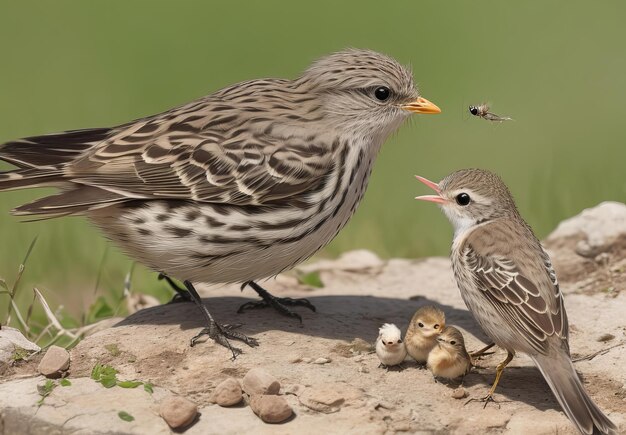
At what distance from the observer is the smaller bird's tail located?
6844mm

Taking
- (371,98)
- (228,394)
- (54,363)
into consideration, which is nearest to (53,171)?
(54,363)

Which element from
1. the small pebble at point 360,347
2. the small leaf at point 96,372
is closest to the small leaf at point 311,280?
the small pebble at point 360,347

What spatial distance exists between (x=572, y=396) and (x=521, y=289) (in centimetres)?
85

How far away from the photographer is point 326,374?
762 cm

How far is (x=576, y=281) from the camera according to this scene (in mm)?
10102

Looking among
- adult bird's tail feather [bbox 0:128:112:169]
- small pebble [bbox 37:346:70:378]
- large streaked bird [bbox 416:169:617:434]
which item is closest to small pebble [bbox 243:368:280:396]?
small pebble [bbox 37:346:70:378]

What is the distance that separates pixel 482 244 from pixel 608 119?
6.63m

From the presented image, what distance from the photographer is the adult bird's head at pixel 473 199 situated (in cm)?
838

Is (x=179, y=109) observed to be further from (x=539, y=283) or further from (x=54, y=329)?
(x=539, y=283)

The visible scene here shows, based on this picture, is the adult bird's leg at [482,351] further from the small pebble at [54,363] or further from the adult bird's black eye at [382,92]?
the small pebble at [54,363]

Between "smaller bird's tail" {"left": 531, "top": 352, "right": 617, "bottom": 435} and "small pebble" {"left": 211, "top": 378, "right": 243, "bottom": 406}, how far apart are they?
1933 mm

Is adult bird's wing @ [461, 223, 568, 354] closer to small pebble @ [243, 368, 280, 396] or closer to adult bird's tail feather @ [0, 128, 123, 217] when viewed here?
small pebble @ [243, 368, 280, 396]

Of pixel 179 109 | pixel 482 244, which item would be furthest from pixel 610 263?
pixel 179 109

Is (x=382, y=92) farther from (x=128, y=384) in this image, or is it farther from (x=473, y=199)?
(x=128, y=384)
